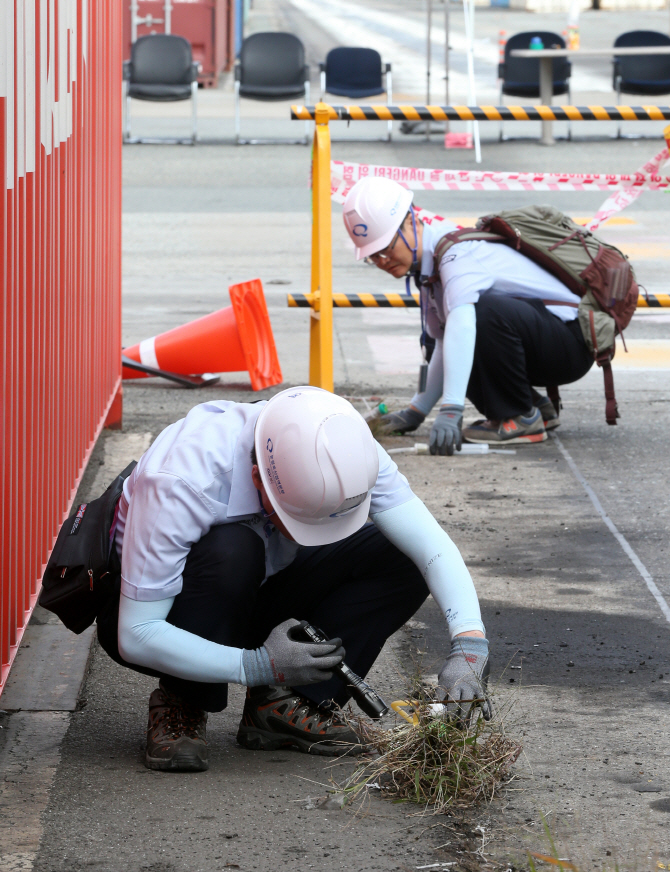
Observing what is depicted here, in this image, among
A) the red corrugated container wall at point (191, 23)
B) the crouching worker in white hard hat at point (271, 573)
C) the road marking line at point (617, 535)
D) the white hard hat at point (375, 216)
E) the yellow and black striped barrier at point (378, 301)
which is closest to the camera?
the crouching worker in white hard hat at point (271, 573)

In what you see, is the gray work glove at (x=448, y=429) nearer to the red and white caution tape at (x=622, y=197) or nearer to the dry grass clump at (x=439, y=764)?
the red and white caution tape at (x=622, y=197)

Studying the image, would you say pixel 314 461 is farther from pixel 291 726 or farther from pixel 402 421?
pixel 402 421

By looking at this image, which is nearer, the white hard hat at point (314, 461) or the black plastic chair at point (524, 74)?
the white hard hat at point (314, 461)

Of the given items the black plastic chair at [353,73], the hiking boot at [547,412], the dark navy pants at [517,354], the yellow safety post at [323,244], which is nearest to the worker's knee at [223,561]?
the dark navy pants at [517,354]

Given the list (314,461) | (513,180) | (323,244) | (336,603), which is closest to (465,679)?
(336,603)

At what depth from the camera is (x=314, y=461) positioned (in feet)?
9.28

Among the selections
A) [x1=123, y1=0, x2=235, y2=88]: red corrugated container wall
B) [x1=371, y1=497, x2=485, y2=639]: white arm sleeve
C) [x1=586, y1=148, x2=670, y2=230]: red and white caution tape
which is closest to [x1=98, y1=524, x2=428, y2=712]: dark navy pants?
[x1=371, y1=497, x2=485, y2=639]: white arm sleeve

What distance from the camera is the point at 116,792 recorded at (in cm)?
303

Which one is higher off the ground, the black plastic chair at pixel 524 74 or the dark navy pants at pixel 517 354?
the black plastic chair at pixel 524 74

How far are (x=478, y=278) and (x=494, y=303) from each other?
0.44 ft

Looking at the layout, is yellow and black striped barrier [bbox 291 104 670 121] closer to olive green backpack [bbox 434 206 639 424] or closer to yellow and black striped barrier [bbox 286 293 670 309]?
olive green backpack [bbox 434 206 639 424]

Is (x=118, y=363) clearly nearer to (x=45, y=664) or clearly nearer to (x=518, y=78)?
(x=45, y=664)

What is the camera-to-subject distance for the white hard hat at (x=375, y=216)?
5500 millimetres

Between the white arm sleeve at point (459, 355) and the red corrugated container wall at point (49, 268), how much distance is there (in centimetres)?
150
